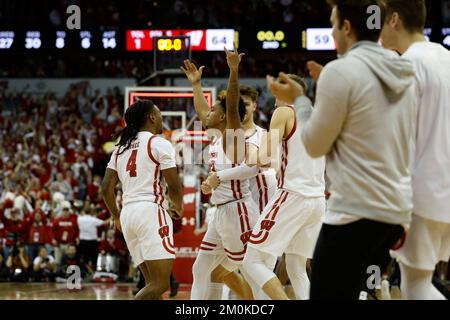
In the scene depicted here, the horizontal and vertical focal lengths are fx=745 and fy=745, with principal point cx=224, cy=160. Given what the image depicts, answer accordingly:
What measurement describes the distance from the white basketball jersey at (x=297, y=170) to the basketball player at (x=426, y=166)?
6.29 ft

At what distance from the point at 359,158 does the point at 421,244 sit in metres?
0.69

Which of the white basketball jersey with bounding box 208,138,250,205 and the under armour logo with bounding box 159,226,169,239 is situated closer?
the under armour logo with bounding box 159,226,169,239

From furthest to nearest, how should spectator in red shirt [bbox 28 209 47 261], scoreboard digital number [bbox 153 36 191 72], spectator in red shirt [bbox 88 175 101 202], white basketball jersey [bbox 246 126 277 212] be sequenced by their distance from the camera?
spectator in red shirt [bbox 88 175 101 202]
spectator in red shirt [bbox 28 209 47 261]
scoreboard digital number [bbox 153 36 191 72]
white basketball jersey [bbox 246 126 277 212]

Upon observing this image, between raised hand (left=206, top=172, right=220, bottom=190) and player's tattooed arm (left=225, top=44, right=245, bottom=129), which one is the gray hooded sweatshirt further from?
raised hand (left=206, top=172, right=220, bottom=190)

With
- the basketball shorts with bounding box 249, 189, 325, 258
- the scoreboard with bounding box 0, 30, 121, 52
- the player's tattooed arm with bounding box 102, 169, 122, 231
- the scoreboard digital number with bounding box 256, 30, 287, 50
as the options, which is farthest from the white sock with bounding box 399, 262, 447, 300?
the scoreboard with bounding box 0, 30, 121, 52

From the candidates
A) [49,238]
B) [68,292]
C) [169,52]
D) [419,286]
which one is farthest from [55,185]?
[419,286]

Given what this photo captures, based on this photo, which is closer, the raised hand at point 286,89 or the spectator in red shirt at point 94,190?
the raised hand at point 286,89

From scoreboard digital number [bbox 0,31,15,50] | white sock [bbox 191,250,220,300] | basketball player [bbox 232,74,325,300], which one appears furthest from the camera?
scoreboard digital number [bbox 0,31,15,50]

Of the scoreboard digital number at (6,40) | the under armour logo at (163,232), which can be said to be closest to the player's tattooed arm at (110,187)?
the under armour logo at (163,232)

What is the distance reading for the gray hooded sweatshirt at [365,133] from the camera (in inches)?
141

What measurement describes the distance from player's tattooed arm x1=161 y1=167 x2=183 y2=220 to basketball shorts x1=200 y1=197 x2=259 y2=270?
35 cm

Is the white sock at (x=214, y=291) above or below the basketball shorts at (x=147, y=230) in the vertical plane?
below

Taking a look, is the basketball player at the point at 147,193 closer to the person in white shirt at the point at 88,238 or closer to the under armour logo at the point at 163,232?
the under armour logo at the point at 163,232

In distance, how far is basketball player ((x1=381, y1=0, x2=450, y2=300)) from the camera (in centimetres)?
395
